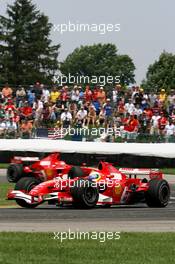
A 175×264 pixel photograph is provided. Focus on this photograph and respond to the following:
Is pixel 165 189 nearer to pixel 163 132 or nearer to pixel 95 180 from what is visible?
pixel 95 180

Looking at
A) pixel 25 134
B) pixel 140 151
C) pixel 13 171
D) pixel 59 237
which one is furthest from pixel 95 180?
pixel 25 134

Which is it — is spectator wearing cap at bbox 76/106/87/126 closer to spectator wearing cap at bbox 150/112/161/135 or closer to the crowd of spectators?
the crowd of spectators

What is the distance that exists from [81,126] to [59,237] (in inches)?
734

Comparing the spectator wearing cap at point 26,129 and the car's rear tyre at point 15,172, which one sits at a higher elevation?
the spectator wearing cap at point 26,129

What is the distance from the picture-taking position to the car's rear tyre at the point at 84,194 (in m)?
14.5

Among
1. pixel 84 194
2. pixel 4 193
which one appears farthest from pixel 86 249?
pixel 4 193

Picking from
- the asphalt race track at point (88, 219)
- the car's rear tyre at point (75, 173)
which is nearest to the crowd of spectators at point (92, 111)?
the car's rear tyre at point (75, 173)

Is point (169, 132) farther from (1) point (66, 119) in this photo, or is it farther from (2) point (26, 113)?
(2) point (26, 113)

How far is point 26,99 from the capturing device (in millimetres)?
31250

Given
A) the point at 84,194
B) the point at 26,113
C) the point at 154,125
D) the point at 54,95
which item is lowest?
the point at 84,194

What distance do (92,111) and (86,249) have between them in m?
19.9

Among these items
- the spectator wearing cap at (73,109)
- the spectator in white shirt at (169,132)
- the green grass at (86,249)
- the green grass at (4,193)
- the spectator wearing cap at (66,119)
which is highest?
the spectator wearing cap at (73,109)

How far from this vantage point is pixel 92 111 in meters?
29.1

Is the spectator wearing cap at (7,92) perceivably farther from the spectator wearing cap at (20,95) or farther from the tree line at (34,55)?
the tree line at (34,55)
